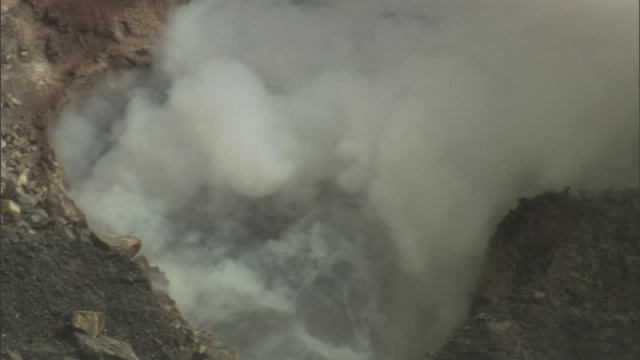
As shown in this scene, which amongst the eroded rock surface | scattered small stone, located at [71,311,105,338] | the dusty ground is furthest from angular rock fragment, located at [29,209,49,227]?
the eroded rock surface

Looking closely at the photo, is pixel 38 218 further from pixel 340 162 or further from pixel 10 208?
pixel 340 162

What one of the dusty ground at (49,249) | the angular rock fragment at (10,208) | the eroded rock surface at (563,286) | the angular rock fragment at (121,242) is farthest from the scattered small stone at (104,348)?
the eroded rock surface at (563,286)

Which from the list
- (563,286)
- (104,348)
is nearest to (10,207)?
(104,348)

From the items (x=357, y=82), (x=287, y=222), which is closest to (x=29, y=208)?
(x=287, y=222)

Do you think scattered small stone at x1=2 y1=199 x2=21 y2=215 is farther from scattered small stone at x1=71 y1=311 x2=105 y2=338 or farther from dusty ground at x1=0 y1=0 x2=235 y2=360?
scattered small stone at x1=71 y1=311 x2=105 y2=338

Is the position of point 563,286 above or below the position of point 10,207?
below

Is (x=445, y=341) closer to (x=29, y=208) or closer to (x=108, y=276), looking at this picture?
(x=108, y=276)
